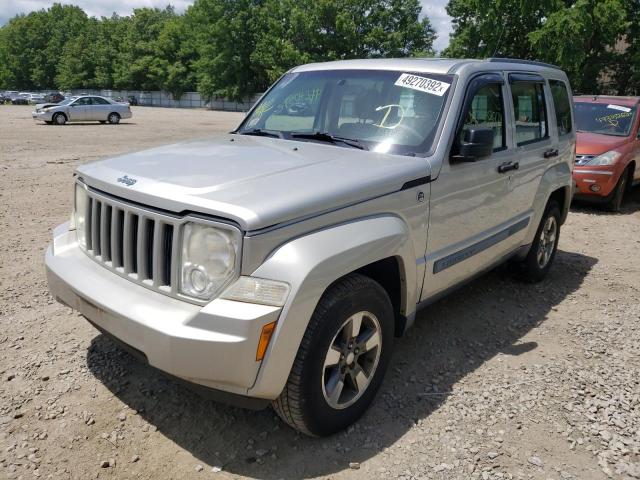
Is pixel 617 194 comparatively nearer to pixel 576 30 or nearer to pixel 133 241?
pixel 133 241

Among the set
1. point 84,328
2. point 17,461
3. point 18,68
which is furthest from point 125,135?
point 18,68

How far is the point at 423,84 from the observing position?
3586 mm

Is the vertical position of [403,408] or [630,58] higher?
[630,58]

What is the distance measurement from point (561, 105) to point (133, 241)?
434cm

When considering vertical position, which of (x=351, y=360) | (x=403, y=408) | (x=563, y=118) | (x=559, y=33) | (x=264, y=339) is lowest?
(x=403, y=408)

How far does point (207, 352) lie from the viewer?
2281 mm

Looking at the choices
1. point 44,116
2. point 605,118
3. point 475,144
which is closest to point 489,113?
point 475,144

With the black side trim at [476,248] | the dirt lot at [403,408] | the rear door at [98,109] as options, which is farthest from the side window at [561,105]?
the rear door at [98,109]

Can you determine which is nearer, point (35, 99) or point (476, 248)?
point (476, 248)

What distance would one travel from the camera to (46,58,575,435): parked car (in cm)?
235

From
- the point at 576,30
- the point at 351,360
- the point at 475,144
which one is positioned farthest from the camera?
the point at 576,30

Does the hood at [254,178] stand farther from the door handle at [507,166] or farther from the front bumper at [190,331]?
the door handle at [507,166]

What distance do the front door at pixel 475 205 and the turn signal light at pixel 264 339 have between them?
4.36 feet

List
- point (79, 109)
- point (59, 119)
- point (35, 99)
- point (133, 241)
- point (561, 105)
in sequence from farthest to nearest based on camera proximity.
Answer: point (35, 99)
point (79, 109)
point (59, 119)
point (561, 105)
point (133, 241)
